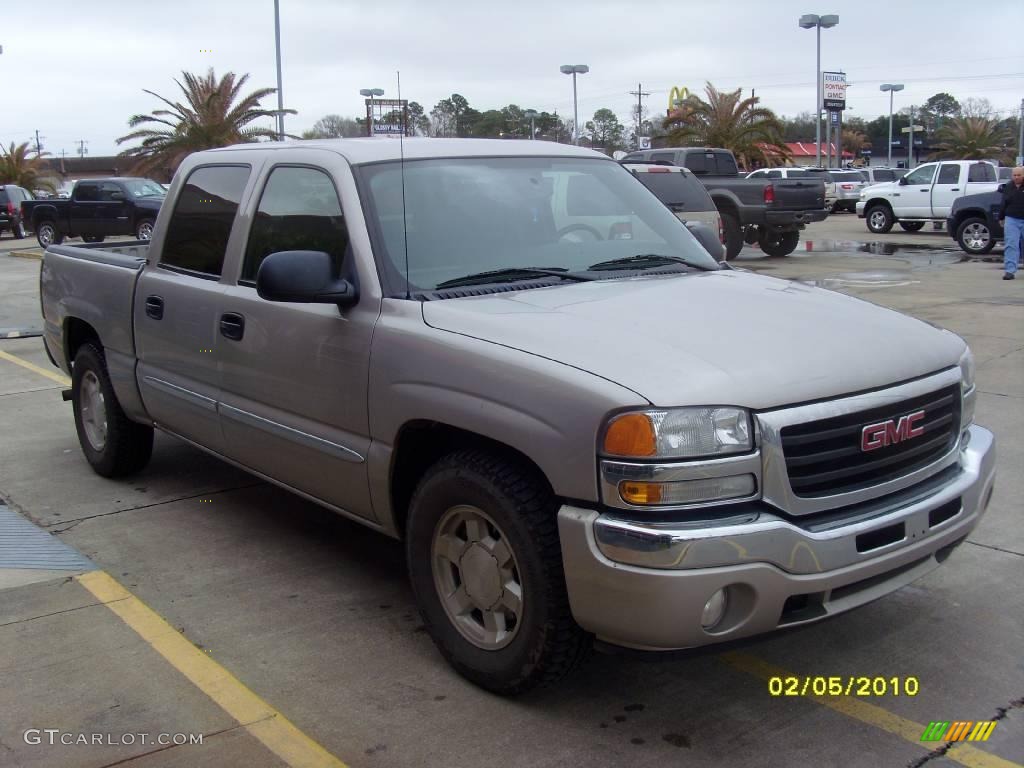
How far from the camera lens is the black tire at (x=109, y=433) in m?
5.87

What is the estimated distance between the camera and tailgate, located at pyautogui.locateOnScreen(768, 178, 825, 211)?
18933mm

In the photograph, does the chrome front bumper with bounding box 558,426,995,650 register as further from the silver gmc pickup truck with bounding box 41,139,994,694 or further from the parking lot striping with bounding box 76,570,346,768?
the parking lot striping with bounding box 76,570,346,768

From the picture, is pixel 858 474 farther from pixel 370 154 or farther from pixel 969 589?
pixel 370 154

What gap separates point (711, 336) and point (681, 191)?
12.0m

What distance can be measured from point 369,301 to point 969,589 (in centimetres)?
271

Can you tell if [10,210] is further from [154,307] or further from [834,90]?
[834,90]

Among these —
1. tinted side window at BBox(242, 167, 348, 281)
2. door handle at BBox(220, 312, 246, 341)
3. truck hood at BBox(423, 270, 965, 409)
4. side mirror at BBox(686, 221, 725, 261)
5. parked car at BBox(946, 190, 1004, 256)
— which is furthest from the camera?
parked car at BBox(946, 190, 1004, 256)

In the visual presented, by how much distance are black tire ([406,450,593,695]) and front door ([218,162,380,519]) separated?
1.51ft

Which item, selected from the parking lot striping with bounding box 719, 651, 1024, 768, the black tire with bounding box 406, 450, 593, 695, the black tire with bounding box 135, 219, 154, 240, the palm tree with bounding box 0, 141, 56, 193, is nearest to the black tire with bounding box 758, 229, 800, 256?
the black tire with bounding box 135, 219, 154, 240

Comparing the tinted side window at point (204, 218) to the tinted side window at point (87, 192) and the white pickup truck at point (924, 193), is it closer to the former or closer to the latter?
the white pickup truck at point (924, 193)

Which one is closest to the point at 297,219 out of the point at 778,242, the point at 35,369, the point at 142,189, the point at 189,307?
the point at 189,307

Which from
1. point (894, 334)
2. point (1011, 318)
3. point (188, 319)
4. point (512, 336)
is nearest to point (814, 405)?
point (894, 334)

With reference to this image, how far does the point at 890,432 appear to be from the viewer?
3.20 m
